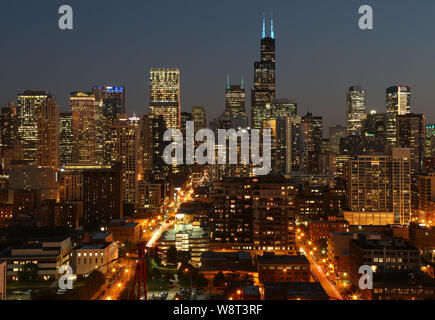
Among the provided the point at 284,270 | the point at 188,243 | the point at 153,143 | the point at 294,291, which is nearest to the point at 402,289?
the point at 294,291

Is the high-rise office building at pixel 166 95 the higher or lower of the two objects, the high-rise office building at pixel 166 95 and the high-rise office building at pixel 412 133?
the higher

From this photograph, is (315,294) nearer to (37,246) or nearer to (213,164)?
(37,246)

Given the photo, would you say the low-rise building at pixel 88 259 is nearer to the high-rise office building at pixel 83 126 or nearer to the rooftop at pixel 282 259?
the rooftop at pixel 282 259

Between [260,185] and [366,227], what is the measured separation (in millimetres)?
5745

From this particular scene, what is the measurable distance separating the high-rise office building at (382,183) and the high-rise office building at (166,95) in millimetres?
29443

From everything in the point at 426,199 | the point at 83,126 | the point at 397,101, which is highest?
the point at 397,101

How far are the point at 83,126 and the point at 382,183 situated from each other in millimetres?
30810

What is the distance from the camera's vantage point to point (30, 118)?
4006cm

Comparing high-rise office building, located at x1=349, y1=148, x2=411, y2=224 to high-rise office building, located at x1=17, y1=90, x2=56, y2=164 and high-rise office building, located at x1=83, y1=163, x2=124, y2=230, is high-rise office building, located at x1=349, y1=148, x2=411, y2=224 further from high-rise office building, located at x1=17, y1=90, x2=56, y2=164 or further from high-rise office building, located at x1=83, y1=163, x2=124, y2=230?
high-rise office building, located at x1=17, y1=90, x2=56, y2=164

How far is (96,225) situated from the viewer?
70.7ft

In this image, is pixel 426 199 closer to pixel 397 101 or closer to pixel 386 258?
pixel 386 258

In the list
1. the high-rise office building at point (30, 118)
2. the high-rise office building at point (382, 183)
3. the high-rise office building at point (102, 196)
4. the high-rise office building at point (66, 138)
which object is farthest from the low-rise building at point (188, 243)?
the high-rise office building at point (66, 138)

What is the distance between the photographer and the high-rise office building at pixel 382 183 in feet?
75.9
